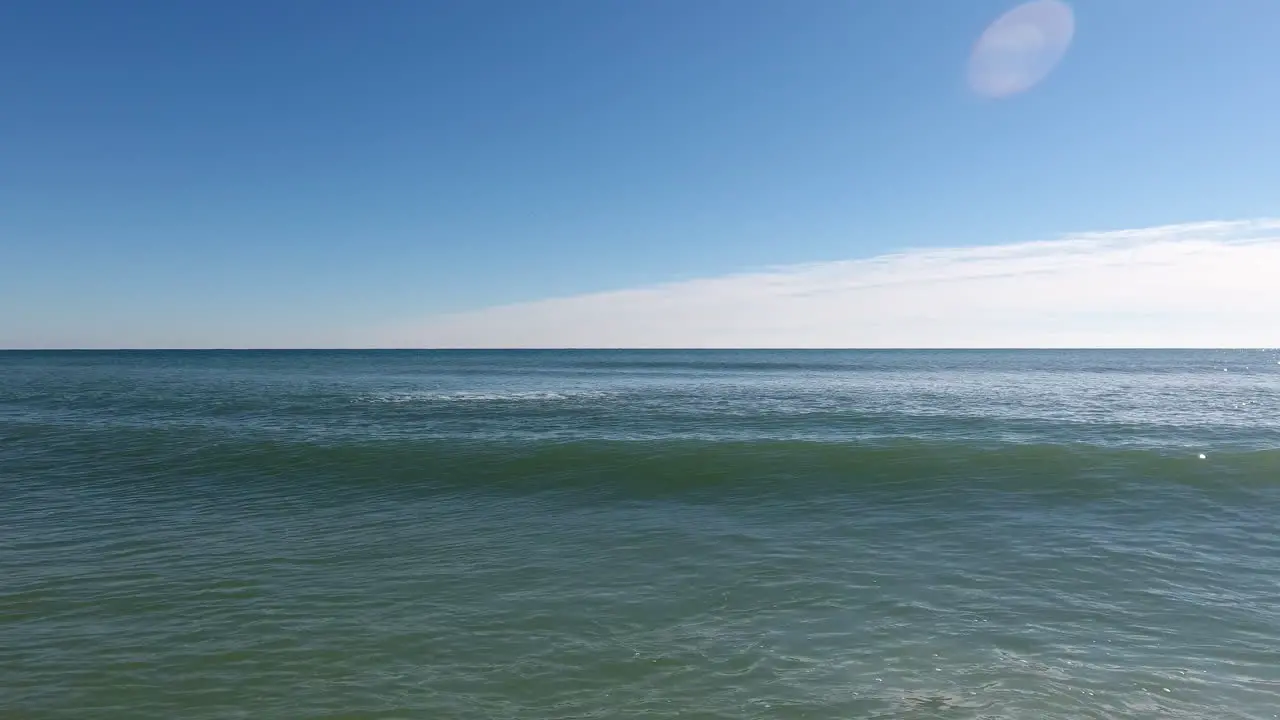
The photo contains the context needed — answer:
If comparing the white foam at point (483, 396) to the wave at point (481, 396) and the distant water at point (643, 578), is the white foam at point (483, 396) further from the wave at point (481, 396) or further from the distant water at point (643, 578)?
the distant water at point (643, 578)

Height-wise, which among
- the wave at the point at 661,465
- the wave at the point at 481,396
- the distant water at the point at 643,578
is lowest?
the distant water at the point at 643,578

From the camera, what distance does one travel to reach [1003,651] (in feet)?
31.8

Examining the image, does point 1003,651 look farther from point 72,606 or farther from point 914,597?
point 72,606

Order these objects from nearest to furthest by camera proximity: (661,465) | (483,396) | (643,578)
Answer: (643,578), (661,465), (483,396)

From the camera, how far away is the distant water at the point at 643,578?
28.6 feet

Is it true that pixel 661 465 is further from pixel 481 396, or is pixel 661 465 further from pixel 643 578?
pixel 481 396

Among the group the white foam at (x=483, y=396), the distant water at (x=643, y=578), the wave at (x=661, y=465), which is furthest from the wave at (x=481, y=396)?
the distant water at (x=643, y=578)

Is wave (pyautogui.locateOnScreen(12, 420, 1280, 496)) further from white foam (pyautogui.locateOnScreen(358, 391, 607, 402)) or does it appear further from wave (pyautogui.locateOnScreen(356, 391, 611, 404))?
white foam (pyautogui.locateOnScreen(358, 391, 607, 402))

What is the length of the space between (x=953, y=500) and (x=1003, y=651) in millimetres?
10405

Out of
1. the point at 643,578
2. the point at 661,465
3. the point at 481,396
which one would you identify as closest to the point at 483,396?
the point at 481,396

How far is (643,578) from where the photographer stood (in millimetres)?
12930

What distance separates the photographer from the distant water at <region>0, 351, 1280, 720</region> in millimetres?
8703

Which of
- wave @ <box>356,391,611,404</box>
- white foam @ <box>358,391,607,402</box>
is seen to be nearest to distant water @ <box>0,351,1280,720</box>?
wave @ <box>356,391,611,404</box>

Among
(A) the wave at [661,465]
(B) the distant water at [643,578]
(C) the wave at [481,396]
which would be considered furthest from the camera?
(C) the wave at [481,396]
